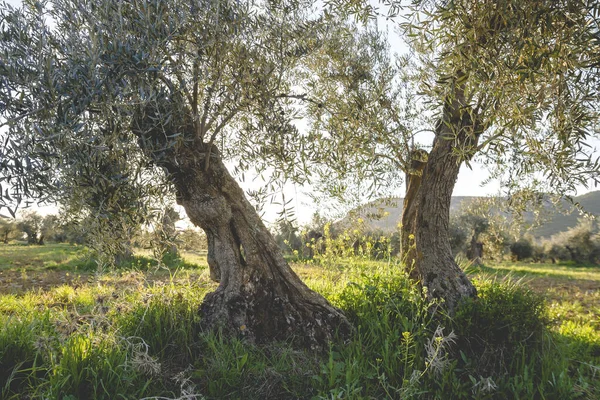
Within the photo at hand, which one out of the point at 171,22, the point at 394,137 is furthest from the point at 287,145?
the point at 394,137

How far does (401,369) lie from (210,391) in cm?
263

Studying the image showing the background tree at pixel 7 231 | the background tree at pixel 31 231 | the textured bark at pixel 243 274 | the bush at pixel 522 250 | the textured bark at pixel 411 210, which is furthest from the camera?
the bush at pixel 522 250

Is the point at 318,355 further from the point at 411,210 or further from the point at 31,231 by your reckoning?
the point at 31,231

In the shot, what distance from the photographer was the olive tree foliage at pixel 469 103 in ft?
11.5

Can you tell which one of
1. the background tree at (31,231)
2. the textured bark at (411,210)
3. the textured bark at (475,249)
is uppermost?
the background tree at (31,231)

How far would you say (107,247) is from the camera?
5.15 metres

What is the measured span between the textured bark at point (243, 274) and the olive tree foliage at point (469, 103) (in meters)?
1.81

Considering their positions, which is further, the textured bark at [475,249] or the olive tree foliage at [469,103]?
the textured bark at [475,249]

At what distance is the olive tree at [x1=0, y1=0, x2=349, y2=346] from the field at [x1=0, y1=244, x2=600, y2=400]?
560 millimetres

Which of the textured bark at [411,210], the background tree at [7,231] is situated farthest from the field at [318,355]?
the background tree at [7,231]

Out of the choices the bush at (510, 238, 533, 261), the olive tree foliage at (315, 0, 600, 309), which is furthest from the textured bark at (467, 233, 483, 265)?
the olive tree foliage at (315, 0, 600, 309)

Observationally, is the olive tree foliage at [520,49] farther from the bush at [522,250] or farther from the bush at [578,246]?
the bush at [522,250]

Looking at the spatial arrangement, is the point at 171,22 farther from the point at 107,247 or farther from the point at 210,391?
the point at 210,391

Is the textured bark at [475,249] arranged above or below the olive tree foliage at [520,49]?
below
